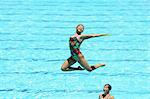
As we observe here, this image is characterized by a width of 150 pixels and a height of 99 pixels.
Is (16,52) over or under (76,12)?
under

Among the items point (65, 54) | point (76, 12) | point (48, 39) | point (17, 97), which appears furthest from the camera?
point (76, 12)

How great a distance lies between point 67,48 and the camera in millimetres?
5527

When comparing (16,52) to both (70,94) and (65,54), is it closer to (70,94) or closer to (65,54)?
(65,54)

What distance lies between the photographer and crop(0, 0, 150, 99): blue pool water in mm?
4379

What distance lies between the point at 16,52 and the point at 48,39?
633 mm

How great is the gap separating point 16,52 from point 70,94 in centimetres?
139

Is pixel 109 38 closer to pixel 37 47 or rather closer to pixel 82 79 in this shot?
pixel 37 47

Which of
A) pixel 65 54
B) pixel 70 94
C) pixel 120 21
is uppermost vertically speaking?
pixel 120 21

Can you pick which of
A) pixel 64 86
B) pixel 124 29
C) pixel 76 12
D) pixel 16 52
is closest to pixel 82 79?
pixel 64 86

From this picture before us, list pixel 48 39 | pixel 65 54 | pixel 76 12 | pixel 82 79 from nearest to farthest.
Answer: pixel 82 79 → pixel 65 54 → pixel 48 39 → pixel 76 12

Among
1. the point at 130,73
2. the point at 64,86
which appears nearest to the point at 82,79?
the point at 64,86

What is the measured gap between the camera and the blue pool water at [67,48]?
438 centimetres

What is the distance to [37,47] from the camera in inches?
218

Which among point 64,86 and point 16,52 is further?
point 16,52
